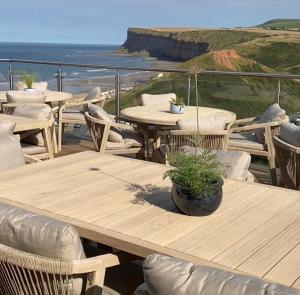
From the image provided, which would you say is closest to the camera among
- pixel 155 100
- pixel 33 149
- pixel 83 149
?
pixel 33 149

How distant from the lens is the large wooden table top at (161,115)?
4934 millimetres

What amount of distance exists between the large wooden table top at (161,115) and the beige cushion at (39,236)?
3139mm

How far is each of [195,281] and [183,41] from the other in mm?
104995

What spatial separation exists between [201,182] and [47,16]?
218 feet

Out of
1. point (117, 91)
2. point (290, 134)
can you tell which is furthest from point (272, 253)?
point (117, 91)

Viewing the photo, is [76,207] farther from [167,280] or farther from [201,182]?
[167,280]

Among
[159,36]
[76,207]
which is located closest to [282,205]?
[76,207]

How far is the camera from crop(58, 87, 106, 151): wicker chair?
6.30 meters

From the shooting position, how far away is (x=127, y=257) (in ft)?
7.00

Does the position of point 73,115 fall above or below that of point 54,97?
below

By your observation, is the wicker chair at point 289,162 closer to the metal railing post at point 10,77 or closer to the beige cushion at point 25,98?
the beige cushion at point 25,98

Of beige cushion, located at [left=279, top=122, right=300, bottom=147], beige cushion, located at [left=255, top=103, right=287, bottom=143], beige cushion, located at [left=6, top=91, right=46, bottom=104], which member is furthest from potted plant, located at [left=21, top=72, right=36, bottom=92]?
beige cushion, located at [left=279, top=122, right=300, bottom=147]

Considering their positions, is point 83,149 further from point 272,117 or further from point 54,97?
point 272,117

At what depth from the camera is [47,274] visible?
176 centimetres
